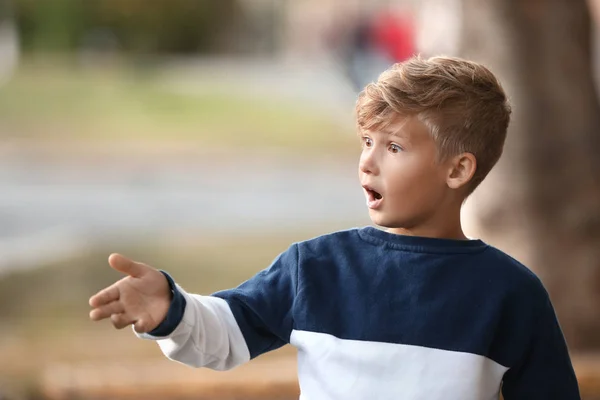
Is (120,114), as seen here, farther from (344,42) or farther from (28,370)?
(28,370)

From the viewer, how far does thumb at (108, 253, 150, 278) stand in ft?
6.53

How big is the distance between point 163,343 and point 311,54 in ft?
138

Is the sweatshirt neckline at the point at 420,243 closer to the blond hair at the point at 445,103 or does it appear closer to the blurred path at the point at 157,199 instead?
the blond hair at the point at 445,103

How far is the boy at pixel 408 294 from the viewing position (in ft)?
6.99

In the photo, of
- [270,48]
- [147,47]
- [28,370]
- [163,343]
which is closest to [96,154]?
[28,370]

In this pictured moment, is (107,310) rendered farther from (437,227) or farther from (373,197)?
(437,227)

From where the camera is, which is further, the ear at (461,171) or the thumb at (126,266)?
the ear at (461,171)

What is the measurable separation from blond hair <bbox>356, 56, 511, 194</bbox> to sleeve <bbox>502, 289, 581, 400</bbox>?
331 millimetres

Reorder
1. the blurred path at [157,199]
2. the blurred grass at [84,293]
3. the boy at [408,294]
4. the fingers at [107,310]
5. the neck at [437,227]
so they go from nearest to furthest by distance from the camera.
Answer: the fingers at [107,310] → the boy at [408,294] → the neck at [437,227] → the blurred grass at [84,293] → the blurred path at [157,199]

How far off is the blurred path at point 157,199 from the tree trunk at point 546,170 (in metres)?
4.54

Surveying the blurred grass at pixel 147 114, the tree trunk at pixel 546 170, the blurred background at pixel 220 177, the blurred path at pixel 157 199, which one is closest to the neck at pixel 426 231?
the blurred background at pixel 220 177

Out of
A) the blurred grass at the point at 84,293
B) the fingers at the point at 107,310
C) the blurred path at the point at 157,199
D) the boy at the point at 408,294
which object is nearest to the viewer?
the fingers at the point at 107,310

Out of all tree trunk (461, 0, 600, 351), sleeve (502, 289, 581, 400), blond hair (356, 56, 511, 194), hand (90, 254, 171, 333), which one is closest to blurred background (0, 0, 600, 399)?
tree trunk (461, 0, 600, 351)

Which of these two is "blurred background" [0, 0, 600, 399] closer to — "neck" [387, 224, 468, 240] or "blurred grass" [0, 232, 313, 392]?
"blurred grass" [0, 232, 313, 392]
